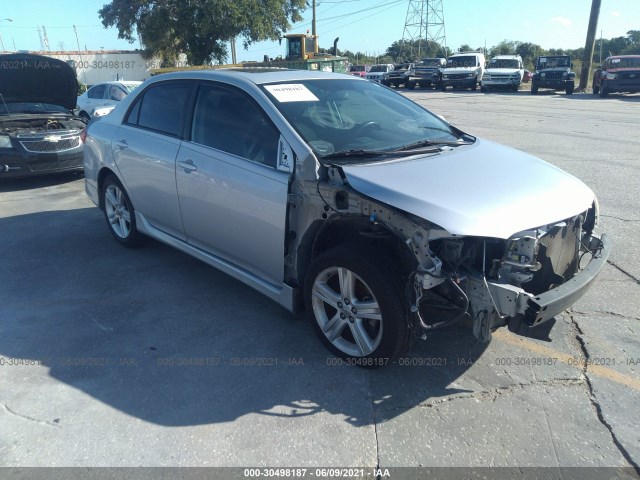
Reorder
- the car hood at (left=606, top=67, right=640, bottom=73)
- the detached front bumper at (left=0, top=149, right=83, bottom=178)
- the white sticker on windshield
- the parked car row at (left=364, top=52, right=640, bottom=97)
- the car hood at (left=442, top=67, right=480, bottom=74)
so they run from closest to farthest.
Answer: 1. the white sticker on windshield
2. the detached front bumper at (left=0, top=149, right=83, bottom=178)
3. the car hood at (left=606, top=67, right=640, bottom=73)
4. the parked car row at (left=364, top=52, right=640, bottom=97)
5. the car hood at (left=442, top=67, right=480, bottom=74)

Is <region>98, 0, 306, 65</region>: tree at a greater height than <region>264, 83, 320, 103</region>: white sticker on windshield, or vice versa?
<region>98, 0, 306, 65</region>: tree

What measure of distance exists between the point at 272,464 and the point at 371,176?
167cm

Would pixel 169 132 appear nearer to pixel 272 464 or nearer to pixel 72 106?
pixel 272 464

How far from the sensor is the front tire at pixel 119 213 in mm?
5066

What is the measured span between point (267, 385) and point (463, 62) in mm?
30867

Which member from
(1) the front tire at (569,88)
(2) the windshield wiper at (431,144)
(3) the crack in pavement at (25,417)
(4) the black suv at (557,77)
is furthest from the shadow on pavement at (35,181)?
(1) the front tire at (569,88)

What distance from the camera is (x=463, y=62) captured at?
30.3 metres

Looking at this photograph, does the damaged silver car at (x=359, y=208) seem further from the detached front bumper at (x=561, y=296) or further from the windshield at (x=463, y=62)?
the windshield at (x=463, y=62)

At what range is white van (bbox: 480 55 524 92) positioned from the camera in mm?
27859

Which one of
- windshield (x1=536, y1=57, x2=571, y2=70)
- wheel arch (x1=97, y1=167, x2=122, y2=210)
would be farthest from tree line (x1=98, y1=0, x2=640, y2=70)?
wheel arch (x1=97, y1=167, x2=122, y2=210)

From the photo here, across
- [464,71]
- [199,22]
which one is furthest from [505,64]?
[199,22]

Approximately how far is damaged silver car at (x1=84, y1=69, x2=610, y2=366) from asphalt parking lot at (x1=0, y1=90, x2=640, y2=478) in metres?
0.37

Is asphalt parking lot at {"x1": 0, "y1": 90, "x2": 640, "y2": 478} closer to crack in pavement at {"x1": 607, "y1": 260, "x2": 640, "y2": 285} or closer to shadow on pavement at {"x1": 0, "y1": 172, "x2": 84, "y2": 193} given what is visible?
crack in pavement at {"x1": 607, "y1": 260, "x2": 640, "y2": 285}

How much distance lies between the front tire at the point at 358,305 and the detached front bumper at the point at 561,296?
2.20 ft
